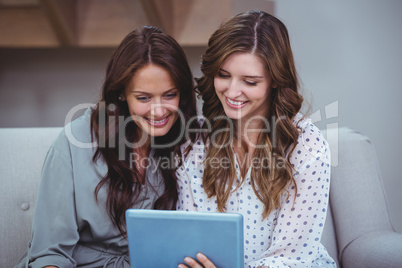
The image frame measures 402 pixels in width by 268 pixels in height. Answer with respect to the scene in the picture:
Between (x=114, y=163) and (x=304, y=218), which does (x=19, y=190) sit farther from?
(x=304, y=218)

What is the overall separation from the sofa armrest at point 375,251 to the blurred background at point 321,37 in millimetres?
804

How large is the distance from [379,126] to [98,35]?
4.89ft

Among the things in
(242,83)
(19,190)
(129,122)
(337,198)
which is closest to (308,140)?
(242,83)

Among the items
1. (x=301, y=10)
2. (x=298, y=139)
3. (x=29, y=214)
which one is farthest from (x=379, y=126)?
(x=29, y=214)

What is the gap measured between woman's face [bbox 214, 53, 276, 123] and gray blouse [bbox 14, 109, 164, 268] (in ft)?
1.20

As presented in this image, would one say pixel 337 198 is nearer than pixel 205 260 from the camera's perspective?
No

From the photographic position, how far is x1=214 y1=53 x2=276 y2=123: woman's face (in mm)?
1192

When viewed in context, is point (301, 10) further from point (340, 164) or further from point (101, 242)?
point (101, 242)

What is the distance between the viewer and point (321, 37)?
225 centimetres

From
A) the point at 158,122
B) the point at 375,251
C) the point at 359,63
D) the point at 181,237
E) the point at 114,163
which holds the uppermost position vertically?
the point at 359,63

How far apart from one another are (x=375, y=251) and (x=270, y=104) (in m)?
0.55

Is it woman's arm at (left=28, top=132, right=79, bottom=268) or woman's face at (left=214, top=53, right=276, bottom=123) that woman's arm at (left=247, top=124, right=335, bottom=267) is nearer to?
woman's face at (left=214, top=53, right=276, bottom=123)

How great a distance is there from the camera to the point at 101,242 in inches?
53.0

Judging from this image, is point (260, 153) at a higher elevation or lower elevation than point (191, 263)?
higher
